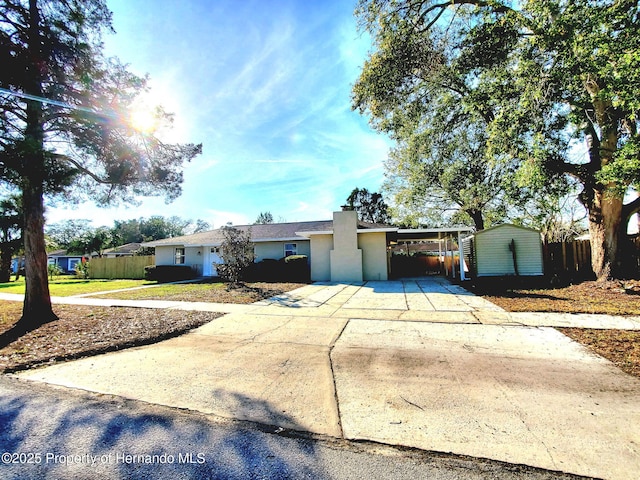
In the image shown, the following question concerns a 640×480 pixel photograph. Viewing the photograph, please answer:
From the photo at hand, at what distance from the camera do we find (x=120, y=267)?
22.8 m

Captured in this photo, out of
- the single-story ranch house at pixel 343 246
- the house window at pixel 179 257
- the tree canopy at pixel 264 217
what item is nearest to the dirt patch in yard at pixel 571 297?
the single-story ranch house at pixel 343 246

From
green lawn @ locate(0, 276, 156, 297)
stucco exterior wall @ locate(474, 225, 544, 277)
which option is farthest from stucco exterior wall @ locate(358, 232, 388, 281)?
green lawn @ locate(0, 276, 156, 297)

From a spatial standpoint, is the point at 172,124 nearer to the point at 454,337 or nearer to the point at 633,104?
the point at 454,337

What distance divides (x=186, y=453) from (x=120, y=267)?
25.3 metres

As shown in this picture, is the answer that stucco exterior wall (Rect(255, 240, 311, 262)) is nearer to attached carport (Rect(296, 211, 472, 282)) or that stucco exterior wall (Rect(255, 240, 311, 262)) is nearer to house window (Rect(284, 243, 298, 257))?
house window (Rect(284, 243, 298, 257))

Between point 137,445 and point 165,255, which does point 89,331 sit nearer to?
point 137,445

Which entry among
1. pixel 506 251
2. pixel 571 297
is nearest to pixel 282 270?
pixel 506 251

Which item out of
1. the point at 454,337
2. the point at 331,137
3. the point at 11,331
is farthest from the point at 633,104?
the point at 11,331

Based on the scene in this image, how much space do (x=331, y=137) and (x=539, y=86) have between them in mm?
7965

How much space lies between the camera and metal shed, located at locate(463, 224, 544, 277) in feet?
44.0

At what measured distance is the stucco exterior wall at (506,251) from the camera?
13391 millimetres

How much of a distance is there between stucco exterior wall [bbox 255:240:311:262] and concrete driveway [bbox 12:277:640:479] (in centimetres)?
1203

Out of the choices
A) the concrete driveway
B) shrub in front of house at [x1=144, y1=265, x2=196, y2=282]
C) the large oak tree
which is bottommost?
the concrete driveway

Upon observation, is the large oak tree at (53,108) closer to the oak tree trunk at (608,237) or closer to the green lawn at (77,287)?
the green lawn at (77,287)
